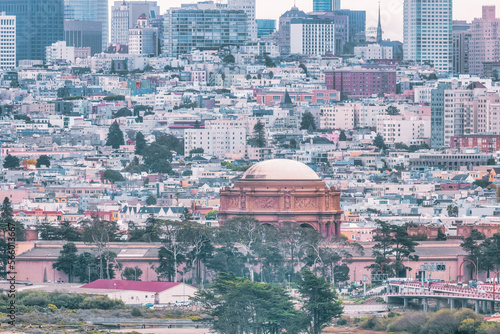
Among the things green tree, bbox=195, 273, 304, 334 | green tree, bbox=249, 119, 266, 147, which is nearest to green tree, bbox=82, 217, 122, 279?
green tree, bbox=195, 273, 304, 334

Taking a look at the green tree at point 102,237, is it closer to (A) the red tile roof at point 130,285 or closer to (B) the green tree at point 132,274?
(B) the green tree at point 132,274

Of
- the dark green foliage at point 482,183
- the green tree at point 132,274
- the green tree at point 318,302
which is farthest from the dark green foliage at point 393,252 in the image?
the dark green foliage at point 482,183

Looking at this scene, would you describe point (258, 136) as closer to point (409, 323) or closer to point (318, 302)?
point (318, 302)

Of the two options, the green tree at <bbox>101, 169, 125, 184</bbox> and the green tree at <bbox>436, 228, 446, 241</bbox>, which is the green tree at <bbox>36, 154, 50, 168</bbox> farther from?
the green tree at <bbox>436, 228, 446, 241</bbox>

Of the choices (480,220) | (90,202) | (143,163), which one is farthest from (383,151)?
(480,220)

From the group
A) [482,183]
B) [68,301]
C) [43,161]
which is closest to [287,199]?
[68,301]
